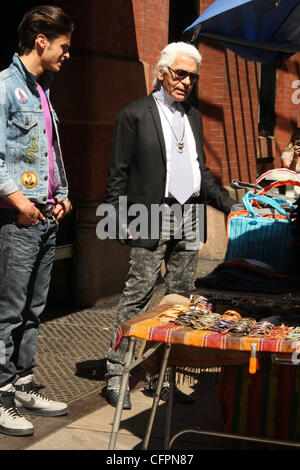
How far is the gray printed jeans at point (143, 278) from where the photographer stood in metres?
5.25

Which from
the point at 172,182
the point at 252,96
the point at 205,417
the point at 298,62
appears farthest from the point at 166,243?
the point at 298,62

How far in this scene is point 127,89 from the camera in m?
8.77

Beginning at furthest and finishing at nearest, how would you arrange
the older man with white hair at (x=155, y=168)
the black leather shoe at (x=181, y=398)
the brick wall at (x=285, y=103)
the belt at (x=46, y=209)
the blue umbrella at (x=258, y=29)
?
the brick wall at (x=285, y=103)
the blue umbrella at (x=258, y=29)
the black leather shoe at (x=181, y=398)
the older man with white hair at (x=155, y=168)
the belt at (x=46, y=209)

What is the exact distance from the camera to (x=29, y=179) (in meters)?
4.58

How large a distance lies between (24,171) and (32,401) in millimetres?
1426

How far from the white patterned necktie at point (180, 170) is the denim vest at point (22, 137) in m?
0.88

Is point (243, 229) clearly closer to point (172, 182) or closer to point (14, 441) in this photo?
point (172, 182)

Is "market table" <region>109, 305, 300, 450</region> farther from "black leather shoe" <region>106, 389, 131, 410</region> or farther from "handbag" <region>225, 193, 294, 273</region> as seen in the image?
"handbag" <region>225, 193, 294, 273</region>

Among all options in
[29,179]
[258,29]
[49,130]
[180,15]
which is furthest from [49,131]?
[180,15]

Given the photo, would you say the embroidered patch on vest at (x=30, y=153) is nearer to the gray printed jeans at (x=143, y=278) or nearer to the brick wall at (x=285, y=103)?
the gray printed jeans at (x=143, y=278)

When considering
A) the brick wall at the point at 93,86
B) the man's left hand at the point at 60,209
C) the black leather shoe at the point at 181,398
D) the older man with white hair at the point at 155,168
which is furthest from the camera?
the brick wall at the point at 93,86

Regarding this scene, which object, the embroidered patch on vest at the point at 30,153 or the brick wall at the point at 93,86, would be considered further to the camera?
the brick wall at the point at 93,86

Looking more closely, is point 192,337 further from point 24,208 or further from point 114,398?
point 114,398

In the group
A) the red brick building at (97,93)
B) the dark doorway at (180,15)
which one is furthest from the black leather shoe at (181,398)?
the dark doorway at (180,15)
